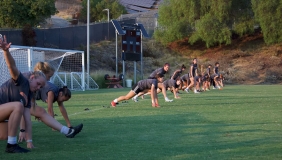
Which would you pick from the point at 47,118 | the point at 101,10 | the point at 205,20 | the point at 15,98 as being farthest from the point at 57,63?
the point at 101,10

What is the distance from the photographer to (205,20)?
55.4 metres

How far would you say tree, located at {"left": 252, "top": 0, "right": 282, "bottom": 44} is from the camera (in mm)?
53844

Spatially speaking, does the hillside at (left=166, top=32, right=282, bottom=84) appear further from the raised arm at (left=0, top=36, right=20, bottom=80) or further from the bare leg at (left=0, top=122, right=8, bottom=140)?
the raised arm at (left=0, top=36, right=20, bottom=80)

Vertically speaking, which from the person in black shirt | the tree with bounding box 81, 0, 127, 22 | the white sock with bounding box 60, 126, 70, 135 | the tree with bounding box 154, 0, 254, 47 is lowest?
the white sock with bounding box 60, 126, 70, 135

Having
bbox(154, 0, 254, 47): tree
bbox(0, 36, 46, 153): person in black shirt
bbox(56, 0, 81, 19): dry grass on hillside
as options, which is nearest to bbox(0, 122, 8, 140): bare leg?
bbox(0, 36, 46, 153): person in black shirt

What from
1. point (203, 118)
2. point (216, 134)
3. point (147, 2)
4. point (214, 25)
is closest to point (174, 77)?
point (203, 118)

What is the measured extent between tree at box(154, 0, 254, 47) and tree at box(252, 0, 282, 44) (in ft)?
6.60

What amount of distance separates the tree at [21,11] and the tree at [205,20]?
514 inches

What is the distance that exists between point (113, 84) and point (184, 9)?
21.6 meters

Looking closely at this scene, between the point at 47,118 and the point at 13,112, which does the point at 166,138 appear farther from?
the point at 13,112

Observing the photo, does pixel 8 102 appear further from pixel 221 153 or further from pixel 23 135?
pixel 221 153

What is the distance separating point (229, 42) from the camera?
55.9 metres

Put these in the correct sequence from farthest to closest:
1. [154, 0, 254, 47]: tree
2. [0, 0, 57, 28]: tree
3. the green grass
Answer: [154, 0, 254, 47]: tree → [0, 0, 57, 28]: tree → the green grass

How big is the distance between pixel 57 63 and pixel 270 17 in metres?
26.6
